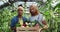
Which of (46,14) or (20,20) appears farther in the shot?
(46,14)

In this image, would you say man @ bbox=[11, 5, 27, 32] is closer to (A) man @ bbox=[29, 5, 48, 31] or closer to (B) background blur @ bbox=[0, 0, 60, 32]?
(A) man @ bbox=[29, 5, 48, 31]

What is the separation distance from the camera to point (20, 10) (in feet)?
16.5

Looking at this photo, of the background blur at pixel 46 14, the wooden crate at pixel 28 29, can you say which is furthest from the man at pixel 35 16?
the background blur at pixel 46 14

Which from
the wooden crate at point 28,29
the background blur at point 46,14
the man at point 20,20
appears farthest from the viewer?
the background blur at point 46,14

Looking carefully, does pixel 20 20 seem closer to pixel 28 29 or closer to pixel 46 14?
pixel 28 29

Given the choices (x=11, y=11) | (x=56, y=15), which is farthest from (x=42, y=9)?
(x=11, y=11)

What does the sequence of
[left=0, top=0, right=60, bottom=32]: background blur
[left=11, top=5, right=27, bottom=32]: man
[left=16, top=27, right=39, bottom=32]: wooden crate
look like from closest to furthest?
[left=16, top=27, right=39, bottom=32]: wooden crate, [left=11, top=5, right=27, bottom=32]: man, [left=0, top=0, right=60, bottom=32]: background blur

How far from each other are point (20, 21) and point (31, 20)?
0.70ft

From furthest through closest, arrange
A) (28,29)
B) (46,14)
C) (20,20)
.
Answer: (46,14)
(20,20)
(28,29)

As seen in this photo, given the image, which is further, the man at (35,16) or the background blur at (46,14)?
the background blur at (46,14)

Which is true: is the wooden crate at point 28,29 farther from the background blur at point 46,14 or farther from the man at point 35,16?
the background blur at point 46,14

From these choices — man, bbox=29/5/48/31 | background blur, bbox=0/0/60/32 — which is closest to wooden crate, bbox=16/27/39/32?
man, bbox=29/5/48/31

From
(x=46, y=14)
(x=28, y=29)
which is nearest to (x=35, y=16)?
(x=28, y=29)

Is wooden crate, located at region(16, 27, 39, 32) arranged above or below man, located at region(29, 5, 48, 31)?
below
